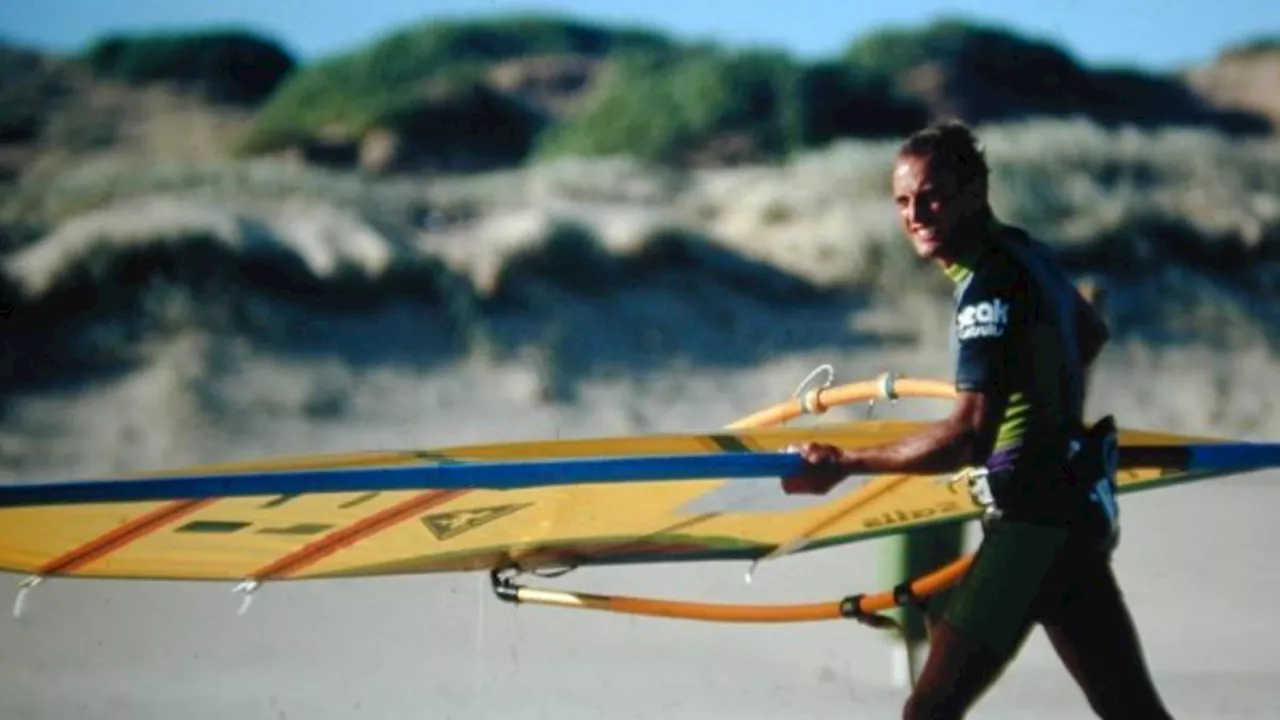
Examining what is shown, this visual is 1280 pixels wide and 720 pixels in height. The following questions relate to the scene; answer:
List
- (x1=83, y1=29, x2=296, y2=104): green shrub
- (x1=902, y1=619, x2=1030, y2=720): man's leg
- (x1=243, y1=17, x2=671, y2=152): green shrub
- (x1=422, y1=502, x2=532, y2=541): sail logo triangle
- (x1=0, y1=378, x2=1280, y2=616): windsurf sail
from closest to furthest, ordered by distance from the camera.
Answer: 1. (x1=902, y1=619, x2=1030, y2=720): man's leg
2. (x1=0, y1=378, x2=1280, y2=616): windsurf sail
3. (x1=422, y1=502, x2=532, y2=541): sail logo triangle
4. (x1=243, y1=17, x2=671, y2=152): green shrub
5. (x1=83, y1=29, x2=296, y2=104): green shrub

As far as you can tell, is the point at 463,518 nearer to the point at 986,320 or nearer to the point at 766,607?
the point at 766,607

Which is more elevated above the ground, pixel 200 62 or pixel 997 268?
pixel 200 62

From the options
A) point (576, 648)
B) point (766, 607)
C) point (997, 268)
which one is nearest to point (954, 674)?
point (997, 268)

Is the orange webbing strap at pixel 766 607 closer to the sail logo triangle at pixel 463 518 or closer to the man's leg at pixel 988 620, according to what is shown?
the sail logo triangle at pixel 463 518

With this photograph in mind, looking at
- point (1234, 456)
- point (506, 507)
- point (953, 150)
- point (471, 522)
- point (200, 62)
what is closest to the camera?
point (953, 150)

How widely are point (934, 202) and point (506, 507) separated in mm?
1321

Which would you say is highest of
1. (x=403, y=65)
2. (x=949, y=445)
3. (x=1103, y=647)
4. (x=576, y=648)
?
(x=403, y=65)

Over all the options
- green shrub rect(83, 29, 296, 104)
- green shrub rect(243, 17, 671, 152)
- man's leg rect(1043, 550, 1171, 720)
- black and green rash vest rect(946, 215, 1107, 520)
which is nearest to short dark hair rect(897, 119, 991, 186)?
black and green rash vest rect(946, 215, 1107, 520)

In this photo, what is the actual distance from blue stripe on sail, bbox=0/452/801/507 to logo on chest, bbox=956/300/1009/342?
44 centimetres

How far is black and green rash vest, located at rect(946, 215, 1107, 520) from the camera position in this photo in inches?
134

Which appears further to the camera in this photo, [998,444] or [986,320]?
[998,444]

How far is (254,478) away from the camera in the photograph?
3773 mm

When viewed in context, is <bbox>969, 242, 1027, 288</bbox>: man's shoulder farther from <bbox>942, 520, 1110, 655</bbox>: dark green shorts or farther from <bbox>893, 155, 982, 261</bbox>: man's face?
<bbox>942, 520, 1110, 655</bbox>: dark green shorts

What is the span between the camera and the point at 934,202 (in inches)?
138
